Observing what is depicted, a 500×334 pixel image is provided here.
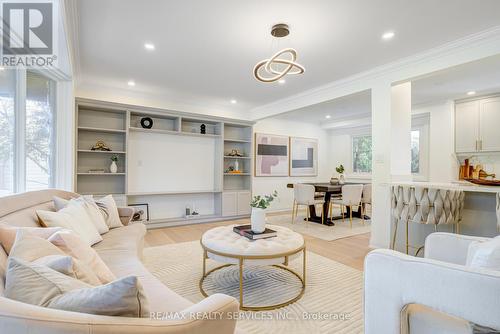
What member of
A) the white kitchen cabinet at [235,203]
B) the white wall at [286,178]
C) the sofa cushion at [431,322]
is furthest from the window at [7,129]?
the white wall at [286,178]

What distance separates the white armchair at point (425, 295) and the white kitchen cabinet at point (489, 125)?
494cm

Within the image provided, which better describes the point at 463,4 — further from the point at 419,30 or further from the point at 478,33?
the point at 478,33

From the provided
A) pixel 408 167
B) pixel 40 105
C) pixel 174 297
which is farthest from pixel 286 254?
pixel 40 105

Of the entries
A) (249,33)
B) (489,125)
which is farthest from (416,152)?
(249,33)

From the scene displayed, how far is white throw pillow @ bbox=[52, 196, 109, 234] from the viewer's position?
2163 mm

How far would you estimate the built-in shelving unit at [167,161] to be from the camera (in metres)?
4.41

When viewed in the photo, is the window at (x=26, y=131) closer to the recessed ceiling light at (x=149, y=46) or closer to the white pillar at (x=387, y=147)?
the recessed ceiling light at (x=149, y=46)

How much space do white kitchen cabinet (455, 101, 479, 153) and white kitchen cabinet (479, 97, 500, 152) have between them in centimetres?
7

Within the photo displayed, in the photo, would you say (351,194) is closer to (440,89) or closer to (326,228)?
(326,228)

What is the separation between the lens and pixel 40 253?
1.03 metres

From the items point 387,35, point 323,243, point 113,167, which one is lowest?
point 323,243

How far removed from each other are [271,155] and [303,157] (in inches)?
46.9

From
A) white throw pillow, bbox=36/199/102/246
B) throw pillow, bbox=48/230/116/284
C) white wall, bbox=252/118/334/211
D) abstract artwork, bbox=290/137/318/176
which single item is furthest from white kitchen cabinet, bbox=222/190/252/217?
throw pillow, bbox=48/230/116/284

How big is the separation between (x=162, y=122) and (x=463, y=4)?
465 cm
